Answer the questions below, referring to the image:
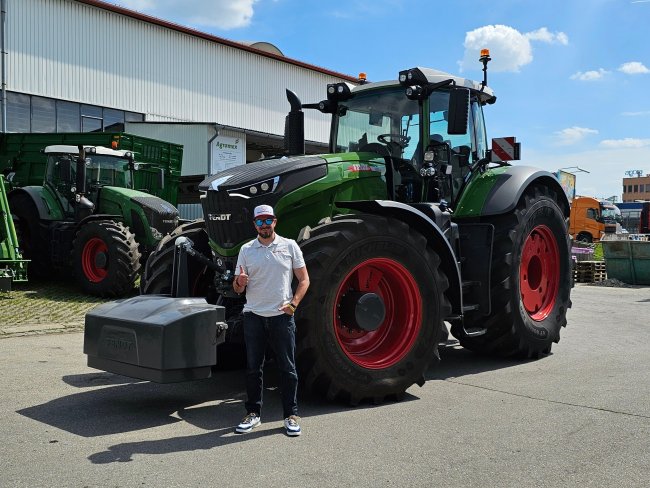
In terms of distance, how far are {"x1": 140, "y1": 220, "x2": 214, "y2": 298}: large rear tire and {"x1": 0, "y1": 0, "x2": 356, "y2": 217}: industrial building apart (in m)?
15.3

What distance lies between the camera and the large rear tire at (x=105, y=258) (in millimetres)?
11977

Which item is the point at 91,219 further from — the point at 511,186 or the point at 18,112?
the point at 18,112

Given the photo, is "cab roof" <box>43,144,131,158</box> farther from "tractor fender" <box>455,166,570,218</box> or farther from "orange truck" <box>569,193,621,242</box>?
"orange truck" <box>569,193,621,242</box>

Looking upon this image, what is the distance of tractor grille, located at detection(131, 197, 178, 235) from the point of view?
42.1 ft

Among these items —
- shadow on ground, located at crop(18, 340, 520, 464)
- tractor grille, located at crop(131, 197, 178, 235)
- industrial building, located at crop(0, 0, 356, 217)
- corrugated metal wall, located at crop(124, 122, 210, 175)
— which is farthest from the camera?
corrugated metal wall, located at crop(124, 122, 210, 175)

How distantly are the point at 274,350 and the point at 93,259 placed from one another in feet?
28.2

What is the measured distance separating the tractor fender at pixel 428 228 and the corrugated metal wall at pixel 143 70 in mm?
14551

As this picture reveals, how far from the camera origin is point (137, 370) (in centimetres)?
500

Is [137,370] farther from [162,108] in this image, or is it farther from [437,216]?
[162,108]

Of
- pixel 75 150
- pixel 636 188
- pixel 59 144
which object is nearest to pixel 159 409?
pixel 75 150

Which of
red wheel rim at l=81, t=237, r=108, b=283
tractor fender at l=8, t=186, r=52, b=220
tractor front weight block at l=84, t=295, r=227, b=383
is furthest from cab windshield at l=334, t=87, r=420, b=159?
tractor fender at l=8, t=186, r=52, b=220

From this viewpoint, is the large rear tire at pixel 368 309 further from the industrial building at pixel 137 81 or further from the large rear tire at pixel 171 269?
the industrial building at pixel 137 81

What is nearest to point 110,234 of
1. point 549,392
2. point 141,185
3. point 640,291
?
point 141,185

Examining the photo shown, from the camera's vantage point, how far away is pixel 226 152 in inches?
941
